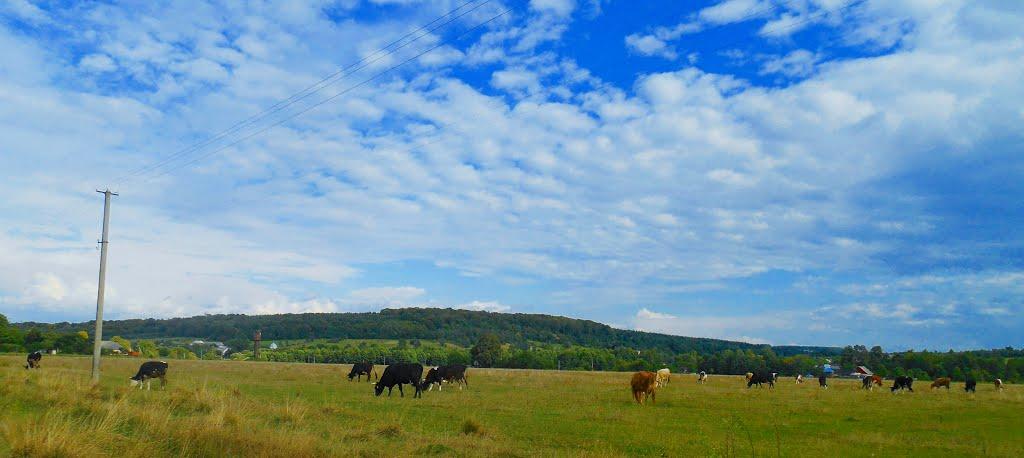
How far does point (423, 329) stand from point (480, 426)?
149395mm

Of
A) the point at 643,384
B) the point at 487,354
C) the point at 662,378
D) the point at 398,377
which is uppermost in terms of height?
the point at 643,384

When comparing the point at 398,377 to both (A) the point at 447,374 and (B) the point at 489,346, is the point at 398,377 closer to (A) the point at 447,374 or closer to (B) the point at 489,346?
(A) the point at 447,374

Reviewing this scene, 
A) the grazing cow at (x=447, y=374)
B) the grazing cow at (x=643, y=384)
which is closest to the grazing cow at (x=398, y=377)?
the grazing cow at (x=447, y=374)

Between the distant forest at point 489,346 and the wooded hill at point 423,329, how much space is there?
30 cm

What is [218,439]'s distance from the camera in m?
10.6

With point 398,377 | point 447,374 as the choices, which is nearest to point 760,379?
point 447,374

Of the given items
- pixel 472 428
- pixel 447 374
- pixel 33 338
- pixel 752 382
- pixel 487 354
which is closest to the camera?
pixel 472 428

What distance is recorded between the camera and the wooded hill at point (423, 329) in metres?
157

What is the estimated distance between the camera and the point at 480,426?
1591 centimetres

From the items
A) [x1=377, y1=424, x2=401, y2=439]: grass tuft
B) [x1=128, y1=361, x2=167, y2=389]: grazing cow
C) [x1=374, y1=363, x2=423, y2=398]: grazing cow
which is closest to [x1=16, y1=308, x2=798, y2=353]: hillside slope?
[x1=374, y1=363, x2=423, y2=398]: grazing cow

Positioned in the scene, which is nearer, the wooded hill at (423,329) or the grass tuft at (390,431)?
the grass tuft at (390,431)

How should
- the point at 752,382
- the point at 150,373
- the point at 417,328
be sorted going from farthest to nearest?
the point at 417,328 < the point at 752,382 < the point at 150,373

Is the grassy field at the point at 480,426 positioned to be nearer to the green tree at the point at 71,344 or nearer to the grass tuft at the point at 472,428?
the grass tuft at the point at 472,428

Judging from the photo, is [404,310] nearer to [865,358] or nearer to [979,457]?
[865,358]
